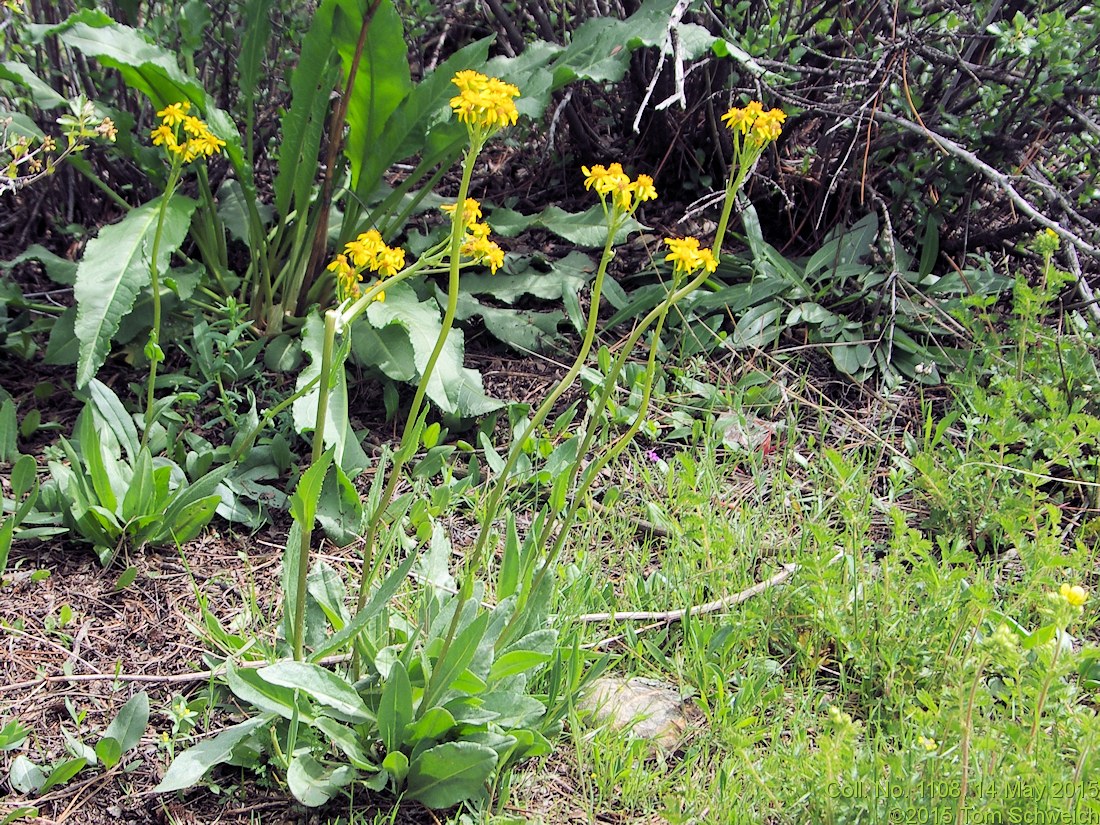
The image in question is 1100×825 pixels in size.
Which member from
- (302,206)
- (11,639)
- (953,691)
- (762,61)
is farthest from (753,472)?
(11,639)

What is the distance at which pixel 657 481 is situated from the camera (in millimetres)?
2623

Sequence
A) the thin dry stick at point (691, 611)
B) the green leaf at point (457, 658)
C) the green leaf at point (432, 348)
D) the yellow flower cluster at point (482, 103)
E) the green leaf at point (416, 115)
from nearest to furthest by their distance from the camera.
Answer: the yellow flower cluster at point (482, 103) < the green leaf at point (457, 658) < the thin dry stick at point (691, 611) < the green leaf at point (432, 348) < the green leaf at point (416, 115)

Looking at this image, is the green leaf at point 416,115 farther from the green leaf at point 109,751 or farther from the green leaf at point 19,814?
the green leaf at point 19,814

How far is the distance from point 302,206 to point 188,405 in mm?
688

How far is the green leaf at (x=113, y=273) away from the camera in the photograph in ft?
7.86

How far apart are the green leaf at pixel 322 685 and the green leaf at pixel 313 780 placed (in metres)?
0.09

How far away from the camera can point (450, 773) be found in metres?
1.64

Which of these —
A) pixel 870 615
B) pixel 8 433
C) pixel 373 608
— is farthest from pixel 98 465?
pixel 870 615

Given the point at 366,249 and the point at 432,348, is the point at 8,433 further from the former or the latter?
the point at 366,249

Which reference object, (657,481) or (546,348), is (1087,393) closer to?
(657,481)

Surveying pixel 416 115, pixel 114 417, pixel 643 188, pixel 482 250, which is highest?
pixel 643 188

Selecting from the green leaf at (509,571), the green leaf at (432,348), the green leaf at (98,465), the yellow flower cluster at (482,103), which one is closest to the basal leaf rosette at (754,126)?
the yellow flower cluster at (482,103)

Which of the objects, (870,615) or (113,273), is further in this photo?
(113,273)

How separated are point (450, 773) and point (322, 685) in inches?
10.5
